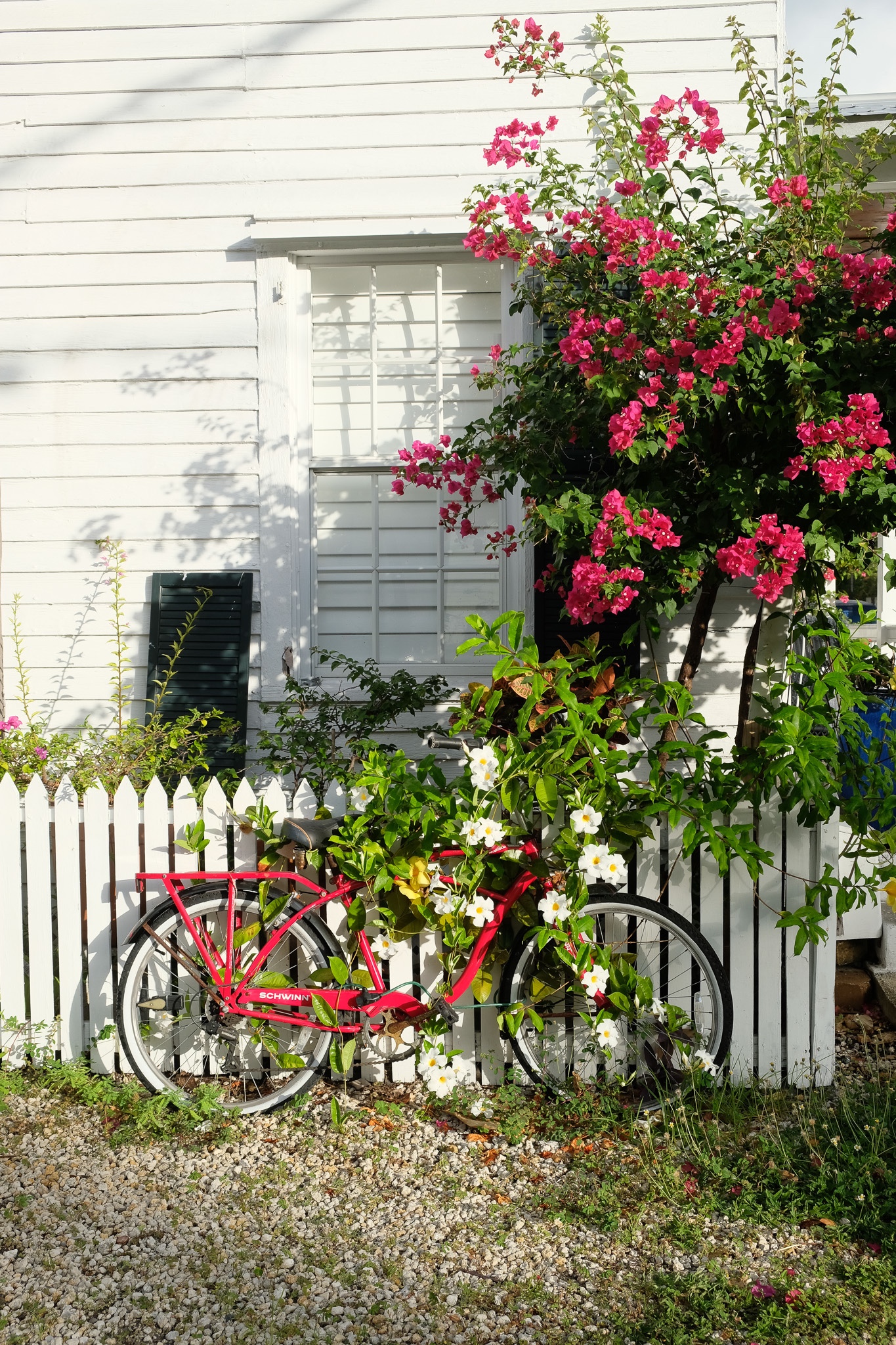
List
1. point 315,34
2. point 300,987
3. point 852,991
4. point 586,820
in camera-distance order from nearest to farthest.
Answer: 1. point 586,820
2. point 300,987
3. point 852,991
4. point 315,34

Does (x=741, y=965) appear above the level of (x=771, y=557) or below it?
below

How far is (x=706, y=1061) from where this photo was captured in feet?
9.12

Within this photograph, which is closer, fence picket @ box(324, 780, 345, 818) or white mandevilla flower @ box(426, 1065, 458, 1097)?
white mandevilla flower @ box(426, 1065, 458, 1097)

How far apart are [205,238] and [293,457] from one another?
1066mm

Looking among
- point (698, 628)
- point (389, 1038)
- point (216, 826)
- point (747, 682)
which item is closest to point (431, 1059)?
point (389, 1038)

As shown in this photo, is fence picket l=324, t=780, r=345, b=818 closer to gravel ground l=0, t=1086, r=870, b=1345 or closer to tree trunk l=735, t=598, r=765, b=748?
gravel ground l=0, t=1086, r=870, b=1345

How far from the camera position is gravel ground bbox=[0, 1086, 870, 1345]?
206cm

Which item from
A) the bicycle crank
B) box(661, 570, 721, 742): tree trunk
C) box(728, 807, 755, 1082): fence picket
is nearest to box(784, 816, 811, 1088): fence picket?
box(728, 807, 755, 1082): fence picket

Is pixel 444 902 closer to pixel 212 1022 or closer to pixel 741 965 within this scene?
pixel 212 1022

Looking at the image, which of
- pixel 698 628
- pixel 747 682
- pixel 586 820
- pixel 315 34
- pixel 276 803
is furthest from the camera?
pixel 315 34

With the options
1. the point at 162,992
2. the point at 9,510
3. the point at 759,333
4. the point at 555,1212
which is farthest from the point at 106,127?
the point at 555,1212

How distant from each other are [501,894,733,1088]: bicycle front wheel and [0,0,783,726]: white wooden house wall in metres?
1.70

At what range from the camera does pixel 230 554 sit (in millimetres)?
4453

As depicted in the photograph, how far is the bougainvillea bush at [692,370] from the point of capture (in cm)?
294
